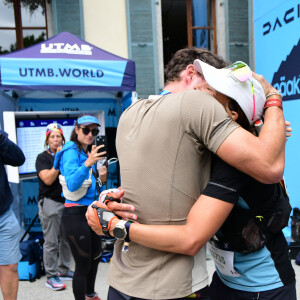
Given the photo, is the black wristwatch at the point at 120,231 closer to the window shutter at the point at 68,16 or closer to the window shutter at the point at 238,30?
the window shutter at the point at 68,16

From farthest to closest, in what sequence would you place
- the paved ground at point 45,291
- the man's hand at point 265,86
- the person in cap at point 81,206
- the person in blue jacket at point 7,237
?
1. the paved ground at point 45,291
2. the person in cap at point 81,206
3. the person in blue jacket at point 7,237
4. the man's hand at point 265,86

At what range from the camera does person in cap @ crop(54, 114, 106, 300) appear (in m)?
2.63

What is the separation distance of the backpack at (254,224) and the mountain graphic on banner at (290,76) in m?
3.70

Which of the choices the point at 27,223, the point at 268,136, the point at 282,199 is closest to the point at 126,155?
the point at 268,136

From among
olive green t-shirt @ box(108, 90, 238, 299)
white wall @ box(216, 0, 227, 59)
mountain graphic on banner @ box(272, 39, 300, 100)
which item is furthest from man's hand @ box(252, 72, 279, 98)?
white wall @ box(216, 0, 227, 59)

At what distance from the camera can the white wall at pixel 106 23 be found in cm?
671

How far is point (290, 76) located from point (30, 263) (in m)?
4.19

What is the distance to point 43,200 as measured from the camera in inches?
149

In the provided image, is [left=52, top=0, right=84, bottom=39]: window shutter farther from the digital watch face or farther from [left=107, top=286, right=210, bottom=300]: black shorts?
[left=107, top=286, right=210, bottom=300]: black shorts

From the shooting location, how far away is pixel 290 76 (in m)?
4.50

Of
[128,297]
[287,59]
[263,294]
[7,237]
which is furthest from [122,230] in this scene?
[287,59]

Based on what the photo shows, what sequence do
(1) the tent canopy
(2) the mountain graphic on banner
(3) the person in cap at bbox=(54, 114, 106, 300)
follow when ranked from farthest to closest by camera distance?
(2) the mountain graphic on banner < (1) the tent canopy < (3) the person in cap at bbox=(54, 114, 106, 300)

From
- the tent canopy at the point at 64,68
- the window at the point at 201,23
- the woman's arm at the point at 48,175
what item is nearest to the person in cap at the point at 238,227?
the woman's arm at the point at 48,175

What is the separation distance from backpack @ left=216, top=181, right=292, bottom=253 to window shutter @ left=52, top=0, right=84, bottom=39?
6.33 m
